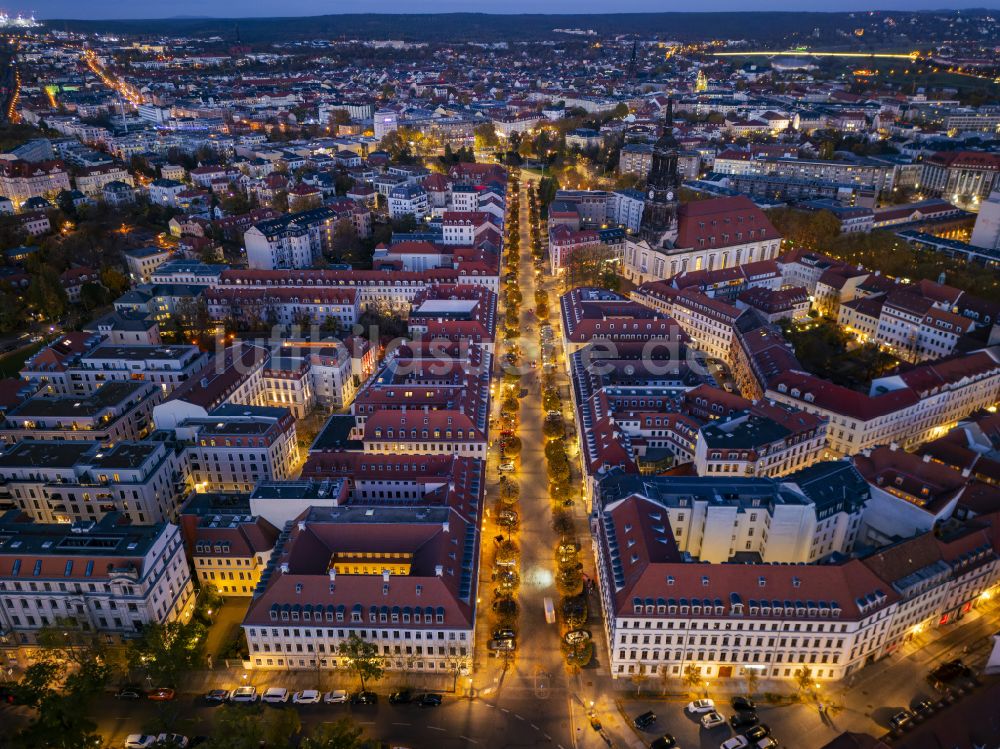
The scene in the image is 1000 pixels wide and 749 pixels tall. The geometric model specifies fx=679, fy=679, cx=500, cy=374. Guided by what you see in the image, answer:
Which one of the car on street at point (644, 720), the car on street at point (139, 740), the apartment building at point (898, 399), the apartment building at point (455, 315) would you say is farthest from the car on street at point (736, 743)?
the apartment building at point (455, 315)

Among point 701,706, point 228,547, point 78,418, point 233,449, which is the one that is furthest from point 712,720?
point 78,418

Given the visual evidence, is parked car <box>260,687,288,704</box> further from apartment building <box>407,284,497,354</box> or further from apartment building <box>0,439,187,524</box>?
apartment building <box>407,284,497,354</box>

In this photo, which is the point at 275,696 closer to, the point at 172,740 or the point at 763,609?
the point at 172,740

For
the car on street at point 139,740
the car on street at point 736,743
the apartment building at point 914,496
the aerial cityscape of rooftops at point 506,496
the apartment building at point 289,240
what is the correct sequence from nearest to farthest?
1. the car on street at point 736,743
2. the car on street at point 139,740
3. the aerial cityscape of rooftops at point 506,496
4. the apartment building at point 914,496
5. the apartment building at point 289,240

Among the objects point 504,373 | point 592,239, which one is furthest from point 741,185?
point 504,373

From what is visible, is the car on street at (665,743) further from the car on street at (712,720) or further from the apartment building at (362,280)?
the apartment building at (362,280)

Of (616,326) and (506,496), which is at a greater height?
(616,326)

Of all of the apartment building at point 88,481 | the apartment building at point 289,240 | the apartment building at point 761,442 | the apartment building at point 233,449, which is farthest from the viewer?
the apartment building at point 289,240
